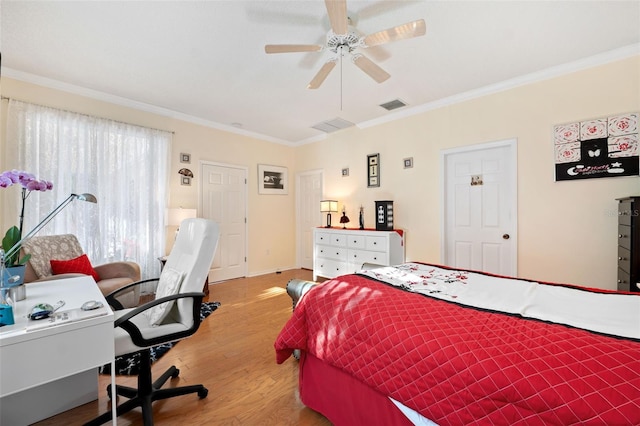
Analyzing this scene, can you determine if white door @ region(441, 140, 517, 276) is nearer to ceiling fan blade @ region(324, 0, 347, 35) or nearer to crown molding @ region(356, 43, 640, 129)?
crown molding @ region(356, 43, 640, 129)

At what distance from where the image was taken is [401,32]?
184 centimetres

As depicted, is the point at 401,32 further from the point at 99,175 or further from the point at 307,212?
the point at 307,212

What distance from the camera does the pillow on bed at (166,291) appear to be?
167 centimetres

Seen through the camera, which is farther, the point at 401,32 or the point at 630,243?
the point at 630,243

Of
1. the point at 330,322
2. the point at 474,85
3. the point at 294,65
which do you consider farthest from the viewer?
the point at 474,85

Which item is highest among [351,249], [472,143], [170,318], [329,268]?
[472,143]

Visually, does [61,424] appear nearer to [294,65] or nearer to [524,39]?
[294,65]

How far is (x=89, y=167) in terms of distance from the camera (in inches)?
129

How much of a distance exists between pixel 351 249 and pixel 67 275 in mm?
3255

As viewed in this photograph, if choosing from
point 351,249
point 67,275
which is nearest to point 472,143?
point 351,249

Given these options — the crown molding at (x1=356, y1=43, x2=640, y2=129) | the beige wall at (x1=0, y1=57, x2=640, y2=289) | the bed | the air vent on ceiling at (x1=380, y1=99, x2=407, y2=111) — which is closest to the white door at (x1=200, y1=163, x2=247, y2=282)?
the beige wall at (x1=0, y1=57, x2=640, y2=289)

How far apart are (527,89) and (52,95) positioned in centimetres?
542

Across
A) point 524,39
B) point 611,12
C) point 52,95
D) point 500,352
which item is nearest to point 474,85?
point 524,39

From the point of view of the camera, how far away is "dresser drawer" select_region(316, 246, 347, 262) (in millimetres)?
4258
